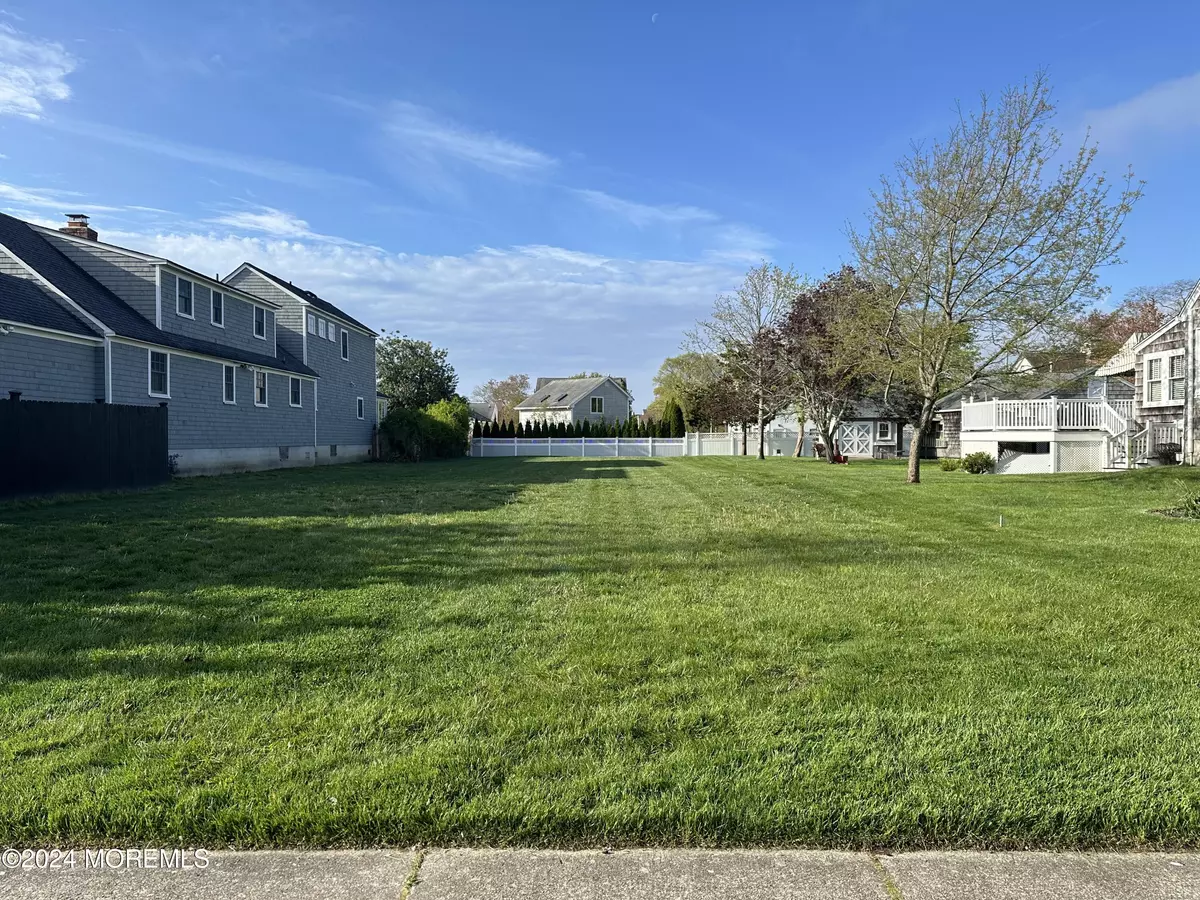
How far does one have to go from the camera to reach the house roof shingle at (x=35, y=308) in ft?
46.1

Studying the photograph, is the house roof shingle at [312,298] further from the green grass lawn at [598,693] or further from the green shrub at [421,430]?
the green grass lawn at [598,693]

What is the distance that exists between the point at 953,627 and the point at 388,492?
11310mm

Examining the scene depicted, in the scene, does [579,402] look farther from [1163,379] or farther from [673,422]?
[1163,379]

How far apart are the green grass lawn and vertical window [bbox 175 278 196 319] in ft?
44.1

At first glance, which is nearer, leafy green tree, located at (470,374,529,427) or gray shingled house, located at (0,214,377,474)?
gray shingled house, located at (0,214,377,474)

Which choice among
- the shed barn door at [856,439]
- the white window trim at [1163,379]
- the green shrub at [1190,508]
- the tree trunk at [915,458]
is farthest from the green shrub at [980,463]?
the shed barn door at [856,439]

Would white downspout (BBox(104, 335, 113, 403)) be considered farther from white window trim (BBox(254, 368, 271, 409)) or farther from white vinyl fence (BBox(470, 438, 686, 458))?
white vinyl fence (BBox(470, 438, 686, 458))

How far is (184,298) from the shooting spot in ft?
63.9

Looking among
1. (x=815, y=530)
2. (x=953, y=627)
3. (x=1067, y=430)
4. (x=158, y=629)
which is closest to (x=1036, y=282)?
(x=1067, y=430)

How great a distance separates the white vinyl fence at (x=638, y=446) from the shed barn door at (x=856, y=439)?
7.13 ft

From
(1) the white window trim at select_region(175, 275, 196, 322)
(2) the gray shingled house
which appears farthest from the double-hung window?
(1) the white window trim at select_region(175, 275, 196, 322)

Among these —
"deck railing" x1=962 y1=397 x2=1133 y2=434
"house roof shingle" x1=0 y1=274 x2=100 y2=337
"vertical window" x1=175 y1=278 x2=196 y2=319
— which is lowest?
"deck railing" x1=962 y1=397 x2=1133 y2=434

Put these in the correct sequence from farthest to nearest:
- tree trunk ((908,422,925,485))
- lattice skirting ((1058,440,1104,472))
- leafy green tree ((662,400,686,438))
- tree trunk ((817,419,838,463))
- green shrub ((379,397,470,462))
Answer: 1. leafy green tree ((662,400,686,438))
2. green shrub ((379,397,470,462))
3. tree trunk ((817,419,838,463))
4. lattice skirting ((1058,440,1104,472))
5. tree trunk ((908,422,925,485))

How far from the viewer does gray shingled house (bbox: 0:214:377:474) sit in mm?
14906
